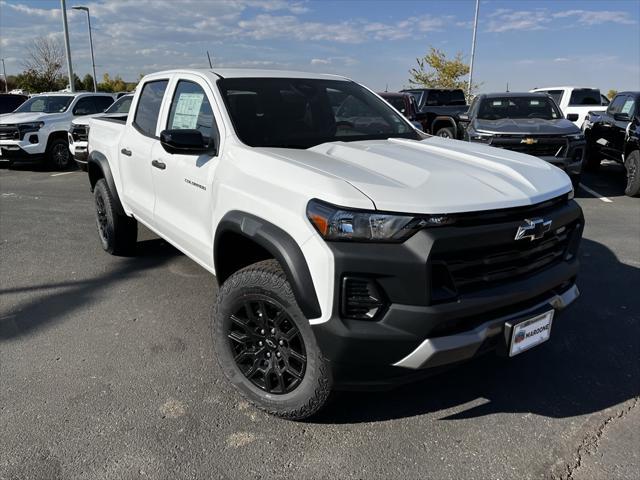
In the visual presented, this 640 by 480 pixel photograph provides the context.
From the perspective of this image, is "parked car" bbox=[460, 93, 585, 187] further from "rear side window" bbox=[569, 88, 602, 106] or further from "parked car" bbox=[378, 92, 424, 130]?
"rear side window" bbox=[569, 88, 602, 106]

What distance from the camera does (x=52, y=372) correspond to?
10.5 ft

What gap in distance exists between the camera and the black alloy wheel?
2549 millimetres

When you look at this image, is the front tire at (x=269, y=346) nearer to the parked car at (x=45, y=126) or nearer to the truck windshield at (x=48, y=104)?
the parked car at (x=45, y=126)

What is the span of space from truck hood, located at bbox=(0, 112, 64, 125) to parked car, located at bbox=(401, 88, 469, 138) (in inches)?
341

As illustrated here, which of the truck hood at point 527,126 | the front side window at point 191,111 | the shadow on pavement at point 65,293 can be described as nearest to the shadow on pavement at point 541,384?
the front side window at point 191,111

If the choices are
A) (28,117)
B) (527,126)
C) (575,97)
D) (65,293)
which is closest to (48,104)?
(28,117)

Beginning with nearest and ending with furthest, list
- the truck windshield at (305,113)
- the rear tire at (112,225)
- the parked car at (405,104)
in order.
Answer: the truck windshield at (305,113)
the rear tire at (112,225)
the parked car at (405,104)

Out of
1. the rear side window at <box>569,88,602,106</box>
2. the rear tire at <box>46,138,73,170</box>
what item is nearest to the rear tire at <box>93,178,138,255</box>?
the rear tire at <box>46,138,73,170</box>

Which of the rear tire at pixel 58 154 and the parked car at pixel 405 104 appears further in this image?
the parked car at pixel 405 104

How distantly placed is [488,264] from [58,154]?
1216 centimetres

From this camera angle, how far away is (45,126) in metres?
11.9

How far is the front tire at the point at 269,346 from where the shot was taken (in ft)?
8.00

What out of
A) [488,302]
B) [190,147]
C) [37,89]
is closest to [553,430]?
[488,302]

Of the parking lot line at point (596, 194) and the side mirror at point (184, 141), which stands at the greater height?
the side mirror at point (184, 141)
